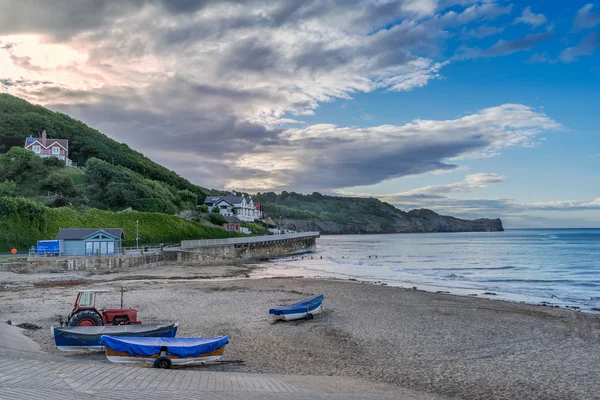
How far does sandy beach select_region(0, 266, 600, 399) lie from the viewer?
12281 millimetres

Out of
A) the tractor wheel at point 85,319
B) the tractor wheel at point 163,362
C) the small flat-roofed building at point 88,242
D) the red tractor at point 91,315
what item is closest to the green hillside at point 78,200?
the small flat-roofed building at point 88,242

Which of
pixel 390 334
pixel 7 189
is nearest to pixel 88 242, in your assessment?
pixel 7 189

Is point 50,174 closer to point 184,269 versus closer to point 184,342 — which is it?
point 184,269

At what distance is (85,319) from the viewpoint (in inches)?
588

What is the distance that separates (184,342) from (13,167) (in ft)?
250

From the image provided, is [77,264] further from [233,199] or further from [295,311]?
[233,199]

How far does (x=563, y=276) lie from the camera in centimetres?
4225

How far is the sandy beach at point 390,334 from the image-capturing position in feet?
40.3

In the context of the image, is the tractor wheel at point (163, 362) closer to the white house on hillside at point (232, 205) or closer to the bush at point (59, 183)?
the bush at point (59, 183)

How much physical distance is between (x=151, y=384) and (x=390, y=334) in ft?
37.4

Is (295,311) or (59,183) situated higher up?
(59,183)

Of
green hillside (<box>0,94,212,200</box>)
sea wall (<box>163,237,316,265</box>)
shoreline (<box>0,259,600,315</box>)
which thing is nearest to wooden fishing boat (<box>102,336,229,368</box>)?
shoreline (<box>0,259,600,315</box>)

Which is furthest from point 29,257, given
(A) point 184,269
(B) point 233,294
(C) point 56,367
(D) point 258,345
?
(C) point 56,367

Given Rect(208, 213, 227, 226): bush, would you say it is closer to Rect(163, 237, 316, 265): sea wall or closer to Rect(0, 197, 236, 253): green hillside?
Rect(0, 197, 236, 253): green hillside
